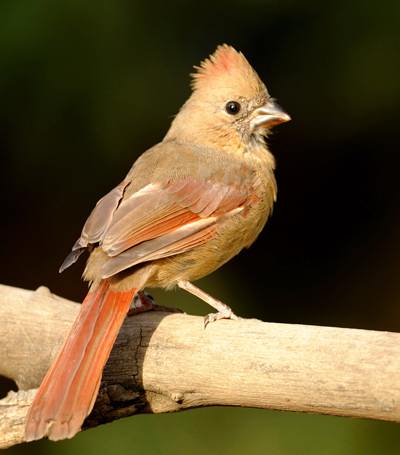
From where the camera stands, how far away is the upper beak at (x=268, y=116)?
4098 mm

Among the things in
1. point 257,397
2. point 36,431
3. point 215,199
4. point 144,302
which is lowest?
point 36,431

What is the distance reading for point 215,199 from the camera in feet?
12.3

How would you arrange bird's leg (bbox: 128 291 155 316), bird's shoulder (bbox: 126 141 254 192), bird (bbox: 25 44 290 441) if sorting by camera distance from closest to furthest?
bird (bbox: 25 44 290 441)
bird's leg (bbox: 128 291 155 316)
bird's shoulder (bbox: 126 141 254 192)

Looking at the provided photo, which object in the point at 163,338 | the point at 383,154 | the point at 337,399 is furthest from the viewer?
the point at 383,154

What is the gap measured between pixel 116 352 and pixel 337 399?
33.7 inches

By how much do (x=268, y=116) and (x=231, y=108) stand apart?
17cm

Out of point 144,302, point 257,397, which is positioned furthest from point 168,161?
point 257,397

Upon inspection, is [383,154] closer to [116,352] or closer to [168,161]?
[168,161]

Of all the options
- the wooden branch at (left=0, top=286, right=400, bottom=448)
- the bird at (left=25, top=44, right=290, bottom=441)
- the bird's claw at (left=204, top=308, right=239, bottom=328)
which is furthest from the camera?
the bird's claw at (left=204, top=308, right=239, bottom=328)

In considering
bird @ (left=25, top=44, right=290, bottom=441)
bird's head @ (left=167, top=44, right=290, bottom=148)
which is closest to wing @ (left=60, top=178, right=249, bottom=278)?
bird @ (left=25, top=44, right=290, bottom=441)

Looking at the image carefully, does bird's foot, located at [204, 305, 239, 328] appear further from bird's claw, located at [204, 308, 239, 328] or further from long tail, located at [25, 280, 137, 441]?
long tail, located at [25, 280, 137, 441]

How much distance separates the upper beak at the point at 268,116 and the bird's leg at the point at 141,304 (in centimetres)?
94

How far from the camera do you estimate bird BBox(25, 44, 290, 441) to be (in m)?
3.01

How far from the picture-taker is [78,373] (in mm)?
3002
